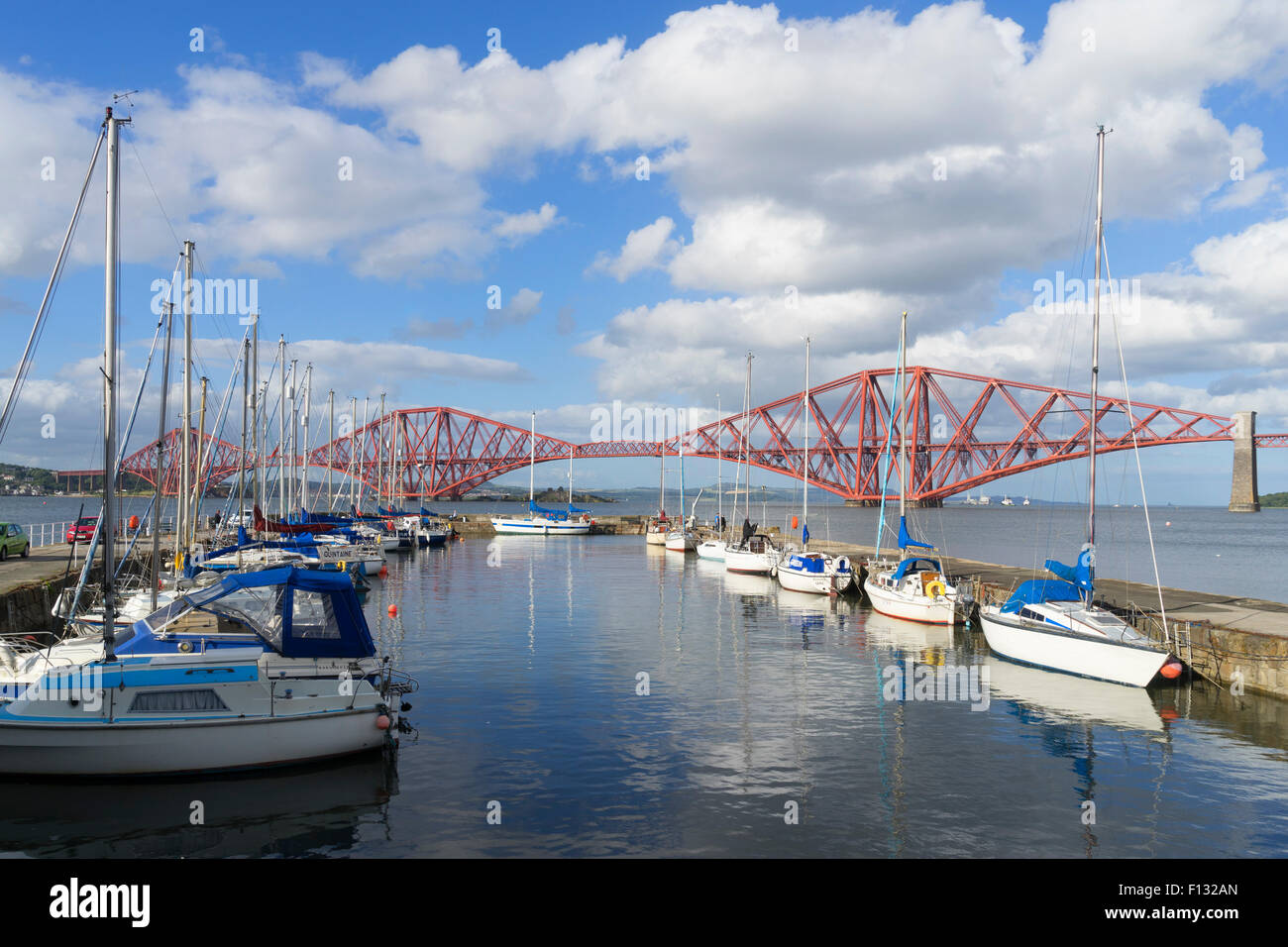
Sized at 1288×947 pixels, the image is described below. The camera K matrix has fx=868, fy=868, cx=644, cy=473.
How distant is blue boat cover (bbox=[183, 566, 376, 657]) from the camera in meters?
14.4

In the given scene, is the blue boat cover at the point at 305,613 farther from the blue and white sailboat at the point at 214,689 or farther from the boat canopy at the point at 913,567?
the boat canopy at the point at 913,567

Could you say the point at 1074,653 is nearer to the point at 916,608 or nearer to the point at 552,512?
the point at 916,608

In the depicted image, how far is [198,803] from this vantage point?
11.7 metres

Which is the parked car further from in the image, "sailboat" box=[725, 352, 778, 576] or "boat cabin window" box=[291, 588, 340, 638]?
"sailboat" box=[725, 352, 778, 576]

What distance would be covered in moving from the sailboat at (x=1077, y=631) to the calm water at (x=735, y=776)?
0.49 m

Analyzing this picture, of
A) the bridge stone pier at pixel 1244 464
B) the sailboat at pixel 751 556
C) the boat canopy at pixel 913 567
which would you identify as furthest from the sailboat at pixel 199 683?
the bridge stone pier at pixel 1244 464

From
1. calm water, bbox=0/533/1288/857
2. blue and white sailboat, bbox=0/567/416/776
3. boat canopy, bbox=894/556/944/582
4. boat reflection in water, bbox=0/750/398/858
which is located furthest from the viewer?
boat canopy, bbox=894/556/944/582

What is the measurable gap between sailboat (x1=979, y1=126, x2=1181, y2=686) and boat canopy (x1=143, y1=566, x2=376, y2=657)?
15603 mm

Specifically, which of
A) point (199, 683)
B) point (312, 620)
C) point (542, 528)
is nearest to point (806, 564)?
point (312, 620)

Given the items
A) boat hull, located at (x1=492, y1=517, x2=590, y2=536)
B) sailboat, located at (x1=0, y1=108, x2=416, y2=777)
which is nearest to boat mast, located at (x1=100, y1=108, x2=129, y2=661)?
sailboat, located at (x1=0, y1=108, x2=416, y2=777)

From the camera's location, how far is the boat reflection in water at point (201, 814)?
34.6ft

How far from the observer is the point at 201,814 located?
11.4m
